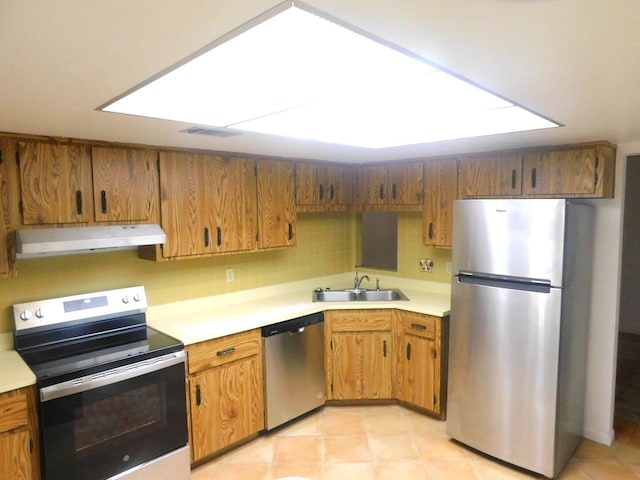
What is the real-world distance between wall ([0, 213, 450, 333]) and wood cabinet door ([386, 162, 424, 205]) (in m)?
0.36

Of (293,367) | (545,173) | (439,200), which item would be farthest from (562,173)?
(293,367)

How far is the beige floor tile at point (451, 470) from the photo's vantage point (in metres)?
2.63

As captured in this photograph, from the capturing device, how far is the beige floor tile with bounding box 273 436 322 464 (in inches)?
111

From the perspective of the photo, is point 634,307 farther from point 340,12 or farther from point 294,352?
point 340,12

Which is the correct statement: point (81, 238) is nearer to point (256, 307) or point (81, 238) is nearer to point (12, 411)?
point (12, 411)

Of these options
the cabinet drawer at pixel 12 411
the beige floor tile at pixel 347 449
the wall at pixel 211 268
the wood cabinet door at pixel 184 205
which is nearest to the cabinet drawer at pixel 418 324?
the wall at pixel 211 268

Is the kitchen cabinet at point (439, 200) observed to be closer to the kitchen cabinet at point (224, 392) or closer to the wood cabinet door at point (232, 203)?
the wood cabinet door at point (232, 203)

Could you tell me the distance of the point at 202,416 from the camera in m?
2.67

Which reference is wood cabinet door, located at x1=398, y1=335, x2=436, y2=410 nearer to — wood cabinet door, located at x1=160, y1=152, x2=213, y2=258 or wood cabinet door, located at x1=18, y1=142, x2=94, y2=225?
wood cabinet door, located at x1=160, y1=152, x2=213, y2=258

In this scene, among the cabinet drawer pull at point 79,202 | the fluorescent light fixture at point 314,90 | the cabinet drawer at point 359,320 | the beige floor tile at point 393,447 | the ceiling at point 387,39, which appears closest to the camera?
the ceiling at point 387,39

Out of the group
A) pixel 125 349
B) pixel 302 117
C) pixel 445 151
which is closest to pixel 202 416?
pixel 125 349

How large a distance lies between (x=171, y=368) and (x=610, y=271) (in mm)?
3031

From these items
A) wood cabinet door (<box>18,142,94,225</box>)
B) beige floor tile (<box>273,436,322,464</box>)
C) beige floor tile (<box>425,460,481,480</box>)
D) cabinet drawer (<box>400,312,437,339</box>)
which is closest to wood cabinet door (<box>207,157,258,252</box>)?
wood cabinet door (<box>18,142,94,225</box>)

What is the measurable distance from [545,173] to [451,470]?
2.10 m
